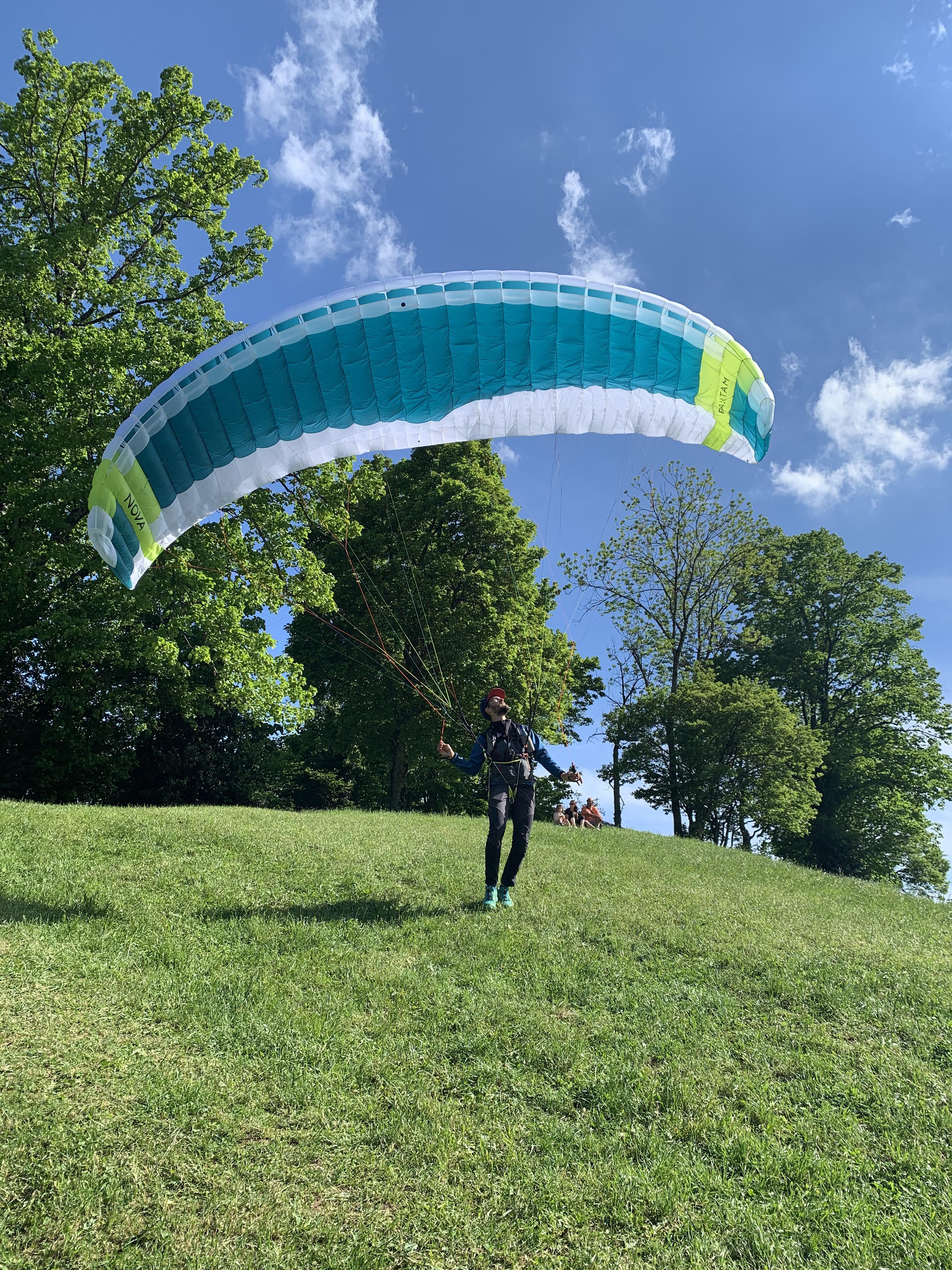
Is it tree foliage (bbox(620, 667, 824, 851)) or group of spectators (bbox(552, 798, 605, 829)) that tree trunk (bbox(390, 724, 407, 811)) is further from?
tree foliage (bbox(620, 667, 824, 851))

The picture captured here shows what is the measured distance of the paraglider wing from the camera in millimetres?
7582

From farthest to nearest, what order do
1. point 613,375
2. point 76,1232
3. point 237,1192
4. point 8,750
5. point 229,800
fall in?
1. point 229,800
2. point 8,750
3. point 613,375
4. point 237,1192
5. point 76,1232

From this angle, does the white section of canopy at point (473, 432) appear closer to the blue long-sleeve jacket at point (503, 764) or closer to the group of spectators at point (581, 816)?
the blue long-sleeve jacket at point (503, 764)

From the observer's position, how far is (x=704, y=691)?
27.3 meters

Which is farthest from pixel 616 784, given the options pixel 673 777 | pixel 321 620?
pixel 321 620

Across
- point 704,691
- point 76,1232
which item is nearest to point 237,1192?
point 76,1232

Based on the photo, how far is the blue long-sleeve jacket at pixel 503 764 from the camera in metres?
8.20

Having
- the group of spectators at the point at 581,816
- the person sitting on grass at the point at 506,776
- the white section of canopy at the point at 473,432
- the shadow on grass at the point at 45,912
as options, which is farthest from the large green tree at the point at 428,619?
the shadow on grass at the point at 45,912

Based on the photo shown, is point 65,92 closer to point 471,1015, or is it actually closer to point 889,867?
point 471,1015

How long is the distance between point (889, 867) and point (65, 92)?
131ft

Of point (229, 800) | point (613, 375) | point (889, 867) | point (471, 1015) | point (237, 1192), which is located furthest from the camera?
point (889, 867)

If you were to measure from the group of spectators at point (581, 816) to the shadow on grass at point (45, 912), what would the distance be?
14.6 m

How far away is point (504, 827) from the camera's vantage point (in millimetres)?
8297

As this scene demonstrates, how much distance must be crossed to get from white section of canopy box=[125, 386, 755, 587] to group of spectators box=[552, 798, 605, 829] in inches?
533
